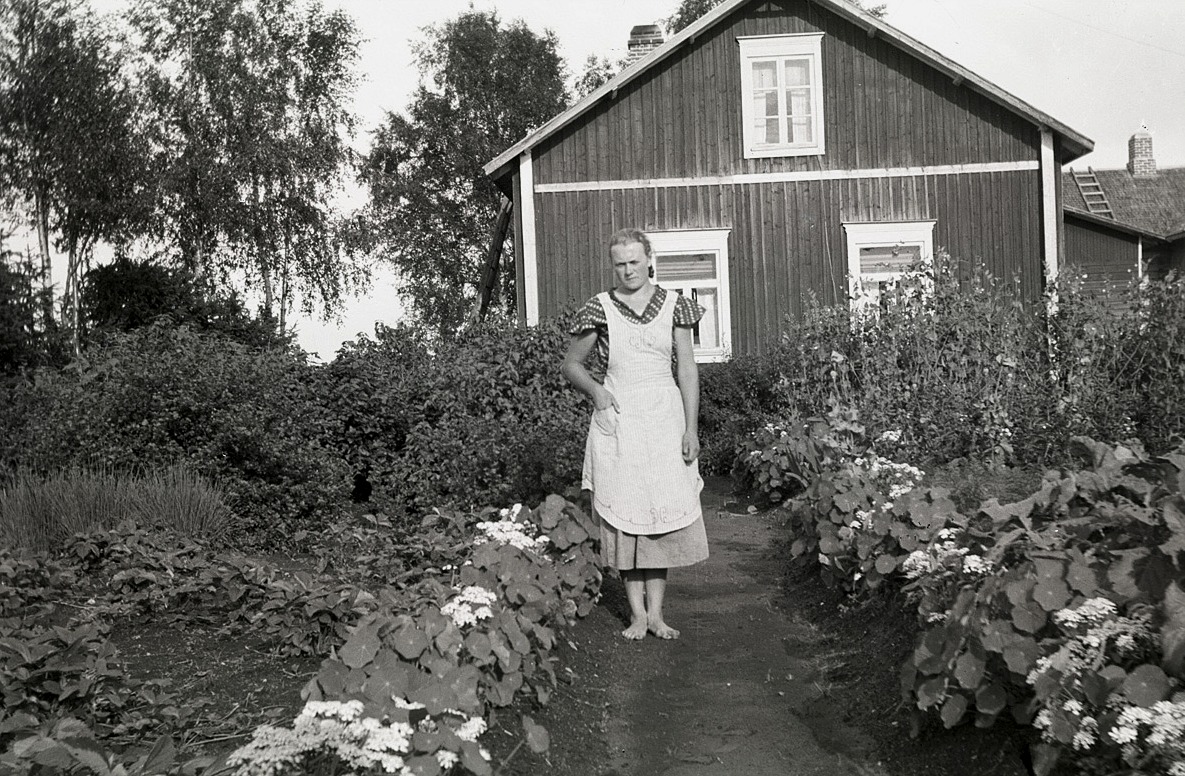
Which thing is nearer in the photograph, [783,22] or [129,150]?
[783,22]

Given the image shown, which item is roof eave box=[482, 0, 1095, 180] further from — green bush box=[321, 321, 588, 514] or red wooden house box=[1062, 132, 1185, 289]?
red wooden house box=[1062, 132, 1185, 289]

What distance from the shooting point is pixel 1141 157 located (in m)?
41.8

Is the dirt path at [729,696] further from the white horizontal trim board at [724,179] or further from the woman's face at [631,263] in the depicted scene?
the white horizontal trim board at [724,179]

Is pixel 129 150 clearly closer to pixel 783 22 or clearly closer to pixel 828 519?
pixel 783 22

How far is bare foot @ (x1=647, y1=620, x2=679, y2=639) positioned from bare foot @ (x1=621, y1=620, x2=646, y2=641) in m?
0.05

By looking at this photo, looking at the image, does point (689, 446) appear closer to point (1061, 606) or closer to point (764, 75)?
point (1061, 606)

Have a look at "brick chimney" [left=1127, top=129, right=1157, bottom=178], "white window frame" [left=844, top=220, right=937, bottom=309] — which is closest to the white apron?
"white window frame" [left=844, top=220, right=937, bottom=309]

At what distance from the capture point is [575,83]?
121ft

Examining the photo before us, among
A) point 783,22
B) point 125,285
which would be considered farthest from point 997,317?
point 125,285

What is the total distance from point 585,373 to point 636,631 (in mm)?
1186

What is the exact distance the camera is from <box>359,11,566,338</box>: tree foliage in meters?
34.3

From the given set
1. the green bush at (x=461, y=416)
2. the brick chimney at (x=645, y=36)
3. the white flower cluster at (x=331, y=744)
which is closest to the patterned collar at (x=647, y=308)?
the white flower cluster at (x=331, y=744)

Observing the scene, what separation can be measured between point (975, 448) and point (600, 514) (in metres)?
4.14

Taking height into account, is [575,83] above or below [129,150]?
above
